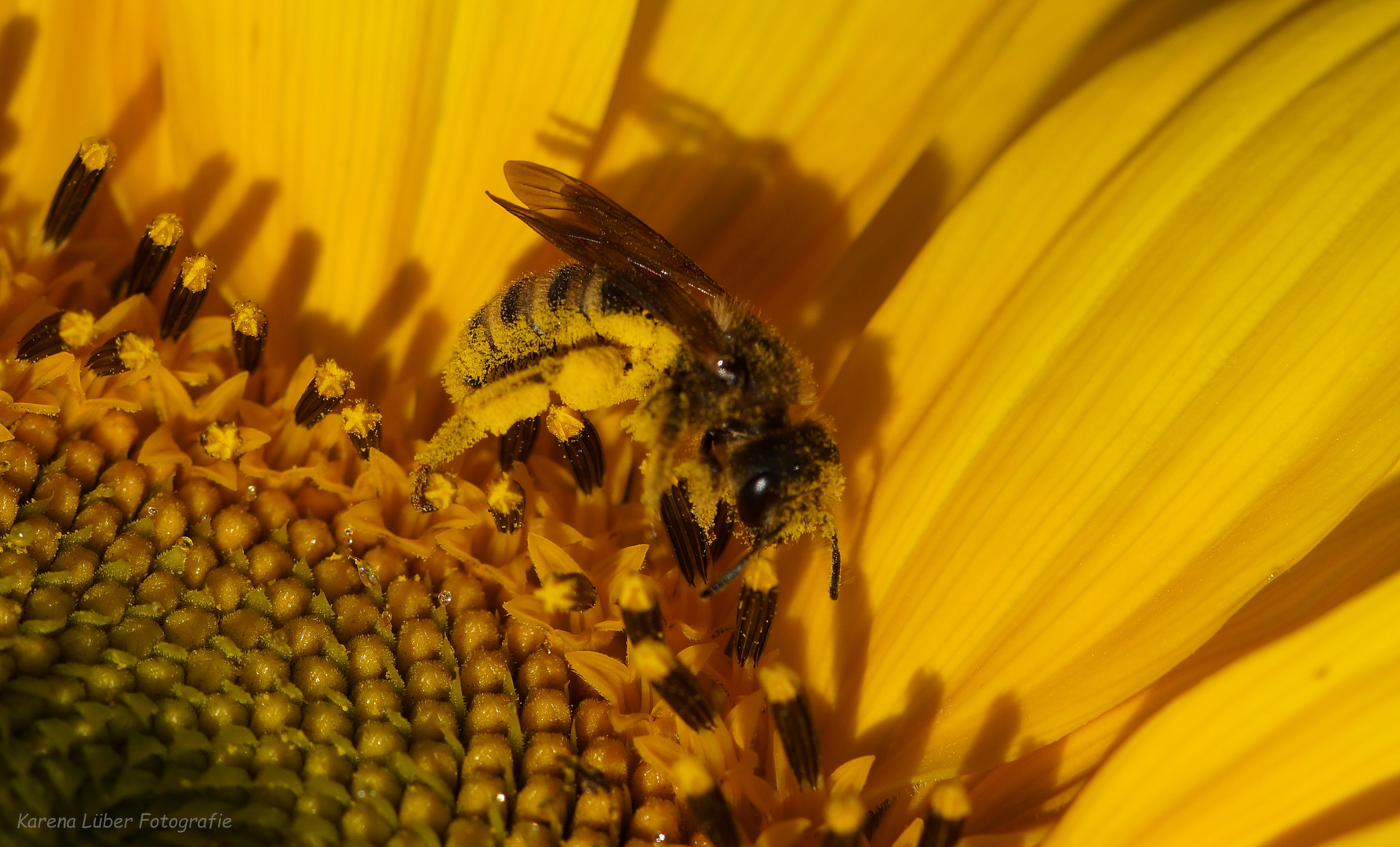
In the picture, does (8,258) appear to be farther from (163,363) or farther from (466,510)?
(466,510)

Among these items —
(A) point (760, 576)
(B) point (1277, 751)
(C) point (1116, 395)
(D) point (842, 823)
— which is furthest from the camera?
(A) point (760, 576)

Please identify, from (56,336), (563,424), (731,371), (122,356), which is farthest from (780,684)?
(56,336)

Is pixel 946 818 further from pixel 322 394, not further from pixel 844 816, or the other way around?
pixel 322 394

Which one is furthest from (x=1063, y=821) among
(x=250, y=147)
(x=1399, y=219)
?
(x=250, y=147)

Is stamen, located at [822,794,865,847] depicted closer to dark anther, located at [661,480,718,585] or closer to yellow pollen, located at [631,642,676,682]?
yellow pollen, located at [631,642,676,682]

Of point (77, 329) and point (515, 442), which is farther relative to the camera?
point (515, 442)

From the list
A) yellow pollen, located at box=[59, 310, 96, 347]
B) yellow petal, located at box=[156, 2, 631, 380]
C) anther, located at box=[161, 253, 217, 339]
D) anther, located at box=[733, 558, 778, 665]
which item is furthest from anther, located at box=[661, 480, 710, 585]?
yellow pollen, located at box=[59, 310, 96, 347]

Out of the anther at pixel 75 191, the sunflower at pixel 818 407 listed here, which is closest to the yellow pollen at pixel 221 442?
the sunflower at pixel 818 407
